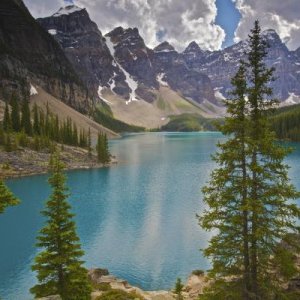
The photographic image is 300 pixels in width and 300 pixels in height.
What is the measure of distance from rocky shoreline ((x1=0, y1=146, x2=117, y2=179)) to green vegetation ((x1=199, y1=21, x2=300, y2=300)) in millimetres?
74865

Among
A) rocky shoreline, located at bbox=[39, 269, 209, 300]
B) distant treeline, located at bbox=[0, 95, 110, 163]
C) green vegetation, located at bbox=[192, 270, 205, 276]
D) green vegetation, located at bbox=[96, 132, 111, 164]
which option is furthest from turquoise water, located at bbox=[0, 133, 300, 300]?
green vegetation, located at bbox=[96, 132, 111, 164]

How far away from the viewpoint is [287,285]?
74.6ft

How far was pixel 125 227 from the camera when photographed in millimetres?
54000

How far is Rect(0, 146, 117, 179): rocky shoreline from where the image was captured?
313ft

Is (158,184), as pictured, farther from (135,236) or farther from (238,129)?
(238,129)

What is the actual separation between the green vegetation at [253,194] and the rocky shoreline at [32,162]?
74.9 metres

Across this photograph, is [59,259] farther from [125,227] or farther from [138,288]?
[125,227]

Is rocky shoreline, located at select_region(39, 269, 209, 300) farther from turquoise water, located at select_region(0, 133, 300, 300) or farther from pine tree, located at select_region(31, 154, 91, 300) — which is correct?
turquoise water, located at select_region(0, 133, 300, 300)

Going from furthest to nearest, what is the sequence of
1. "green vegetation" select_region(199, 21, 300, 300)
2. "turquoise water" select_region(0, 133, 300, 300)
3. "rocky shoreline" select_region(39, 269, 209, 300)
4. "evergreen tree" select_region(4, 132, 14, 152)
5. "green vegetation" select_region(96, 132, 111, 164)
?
"green vegetation" select_region(96, 132, 111, 164)
"evergreen tree" select_region(4, 132, 14, 152)
"turquoise water" select_region(0, 133, 300, 300)
"rocky shoreline" select_region(39, 269, 209, 300)
"green vegetation" select_region(199, 21, 300, 300)

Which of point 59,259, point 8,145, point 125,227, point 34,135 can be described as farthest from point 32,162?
point 59,259

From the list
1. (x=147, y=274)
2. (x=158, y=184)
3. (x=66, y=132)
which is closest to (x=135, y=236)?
(x=147, y=274)

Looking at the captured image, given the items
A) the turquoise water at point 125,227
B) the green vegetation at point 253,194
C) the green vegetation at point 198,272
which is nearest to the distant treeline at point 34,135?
the turquoise water at point 125,227

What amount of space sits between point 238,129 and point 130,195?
2293 inches

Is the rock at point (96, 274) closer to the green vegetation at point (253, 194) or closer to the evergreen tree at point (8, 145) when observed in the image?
the green vegetation at point (253, 194)
